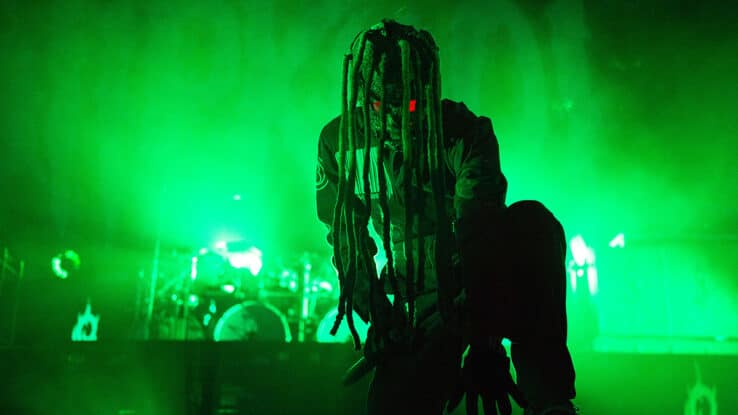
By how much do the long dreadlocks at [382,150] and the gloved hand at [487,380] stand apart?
0.24 meters

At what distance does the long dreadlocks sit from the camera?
1.26 m

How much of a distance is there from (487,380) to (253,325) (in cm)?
640

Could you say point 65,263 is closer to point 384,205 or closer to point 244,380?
point 244,380

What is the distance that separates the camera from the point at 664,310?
4.69 m

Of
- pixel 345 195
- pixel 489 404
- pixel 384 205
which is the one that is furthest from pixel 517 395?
pixel 345 195

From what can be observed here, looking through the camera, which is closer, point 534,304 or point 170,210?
point 534,304

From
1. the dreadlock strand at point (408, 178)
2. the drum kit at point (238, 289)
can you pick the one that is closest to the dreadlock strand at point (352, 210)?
the dreadlock strand at point (408, 178)

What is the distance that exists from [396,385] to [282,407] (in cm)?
205

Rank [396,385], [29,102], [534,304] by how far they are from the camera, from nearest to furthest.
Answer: [534,304] → [396,385] → [29,102]

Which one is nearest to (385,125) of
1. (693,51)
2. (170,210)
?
(693,51)

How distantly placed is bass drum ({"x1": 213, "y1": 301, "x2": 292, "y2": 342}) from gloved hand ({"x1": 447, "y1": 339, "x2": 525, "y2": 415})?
6185mm

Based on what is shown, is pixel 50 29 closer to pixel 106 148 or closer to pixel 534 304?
pixel 106 148

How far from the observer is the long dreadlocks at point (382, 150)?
126cm

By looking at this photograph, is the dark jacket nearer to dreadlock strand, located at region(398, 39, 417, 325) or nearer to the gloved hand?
dreadlock strand, located at region(398, 39, 417, 325)
